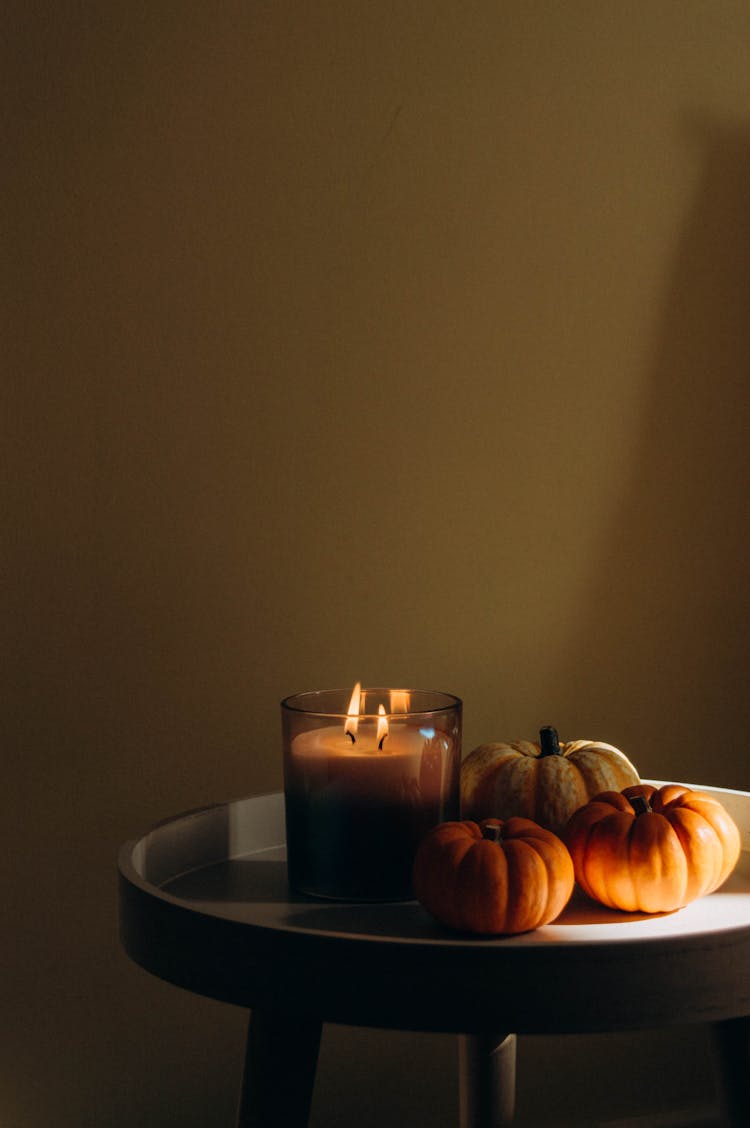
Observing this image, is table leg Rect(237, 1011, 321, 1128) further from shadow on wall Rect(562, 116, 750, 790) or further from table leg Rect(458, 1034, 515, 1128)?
shadow on wall Rect(562, 116, 750, 790)

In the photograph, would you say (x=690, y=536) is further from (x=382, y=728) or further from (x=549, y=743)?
(x=382, y=728)

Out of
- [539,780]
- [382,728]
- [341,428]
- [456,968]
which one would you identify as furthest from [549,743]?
[341,428]

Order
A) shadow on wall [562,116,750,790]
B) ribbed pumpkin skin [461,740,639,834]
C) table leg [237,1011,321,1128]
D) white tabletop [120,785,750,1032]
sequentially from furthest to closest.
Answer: shadow on wall [562,116,750,790] → ribbed pumpkin skin [461,740,639,834] → table leg [237,1011,321,1128] → white tabletop [120,785,750,1032]

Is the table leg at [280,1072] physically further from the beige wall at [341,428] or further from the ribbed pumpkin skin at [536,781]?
the beige wall at [341,428]

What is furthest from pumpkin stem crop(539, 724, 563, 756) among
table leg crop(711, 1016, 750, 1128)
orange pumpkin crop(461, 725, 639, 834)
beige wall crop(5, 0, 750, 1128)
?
beige wall crop(5, 0, 750, 1128)

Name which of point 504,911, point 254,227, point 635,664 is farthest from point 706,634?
point 504,911

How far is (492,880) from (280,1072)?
183 millimetres

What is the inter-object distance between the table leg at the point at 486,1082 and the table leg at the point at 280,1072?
0.85 feet

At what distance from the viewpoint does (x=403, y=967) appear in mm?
611

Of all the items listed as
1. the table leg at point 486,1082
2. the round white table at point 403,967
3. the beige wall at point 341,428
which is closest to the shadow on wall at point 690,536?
the beige wall at point 341,428

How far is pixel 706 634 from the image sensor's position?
141 centimetres

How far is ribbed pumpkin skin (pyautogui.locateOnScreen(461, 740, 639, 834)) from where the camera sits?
32.1 inches

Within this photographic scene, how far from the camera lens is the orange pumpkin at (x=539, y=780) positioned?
82cm

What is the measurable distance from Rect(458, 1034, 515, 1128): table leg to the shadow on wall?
1.60 ft
